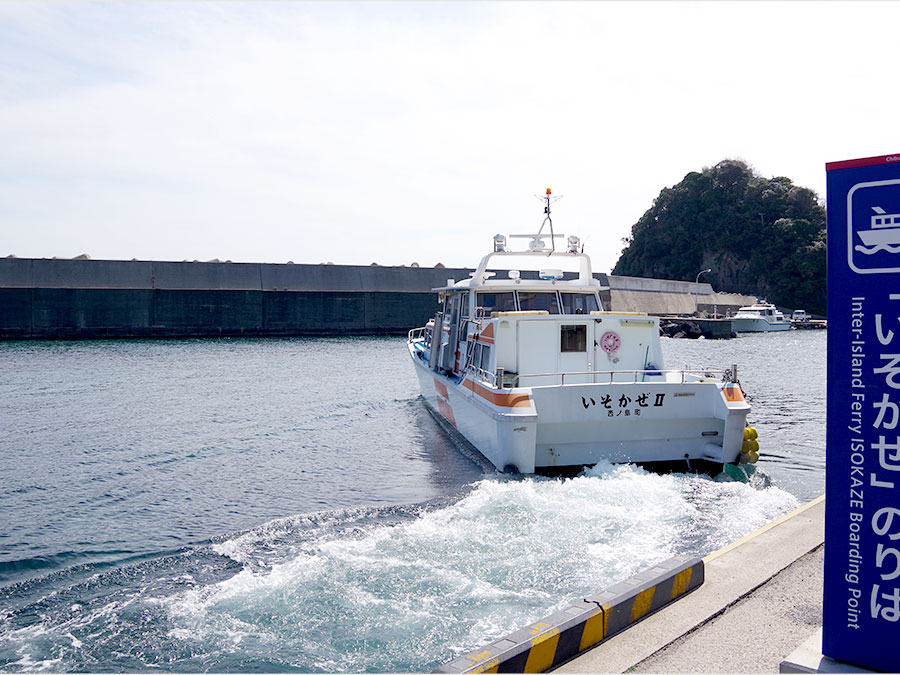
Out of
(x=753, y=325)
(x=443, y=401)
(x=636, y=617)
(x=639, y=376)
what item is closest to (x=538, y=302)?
(x=639, y=376)

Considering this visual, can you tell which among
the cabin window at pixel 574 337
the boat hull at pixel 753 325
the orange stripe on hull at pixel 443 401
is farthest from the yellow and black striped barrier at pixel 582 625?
the boat hull at pixel 753 325

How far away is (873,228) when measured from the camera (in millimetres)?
3641

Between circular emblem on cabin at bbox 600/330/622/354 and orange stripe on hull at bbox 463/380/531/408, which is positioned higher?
circular emblem on cabin at bbox 600/330/622/354

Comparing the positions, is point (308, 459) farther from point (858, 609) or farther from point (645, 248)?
point (645, 248)

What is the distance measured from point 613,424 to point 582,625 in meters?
7.71

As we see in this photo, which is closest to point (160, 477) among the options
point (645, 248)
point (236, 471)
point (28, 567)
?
point (236, 471)

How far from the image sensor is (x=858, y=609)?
383 cm

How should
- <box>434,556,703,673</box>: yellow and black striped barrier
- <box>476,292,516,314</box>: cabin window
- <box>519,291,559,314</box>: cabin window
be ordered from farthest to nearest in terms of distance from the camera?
<box>476,292,516,314</box>: cabin window → <box>519,291,559,314</box>: cabin window → <box>434,556,703,673</box>: yellow and black striped barrier

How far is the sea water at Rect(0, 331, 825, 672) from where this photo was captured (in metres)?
6.59

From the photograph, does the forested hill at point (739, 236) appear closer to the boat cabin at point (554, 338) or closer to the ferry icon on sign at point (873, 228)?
the boat cabin at point (554, 338)

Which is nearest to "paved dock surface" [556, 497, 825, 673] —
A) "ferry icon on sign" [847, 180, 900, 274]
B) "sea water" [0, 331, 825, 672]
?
"sea water" [0, 331, 825, 672]

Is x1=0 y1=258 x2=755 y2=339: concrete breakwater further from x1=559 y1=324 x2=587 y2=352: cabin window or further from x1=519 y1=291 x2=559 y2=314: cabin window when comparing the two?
x1=559 y1=324 x2=587 y2=352: cabin window

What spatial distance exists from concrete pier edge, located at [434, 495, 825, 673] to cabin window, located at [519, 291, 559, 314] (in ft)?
30.7

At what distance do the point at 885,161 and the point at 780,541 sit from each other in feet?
14.0
